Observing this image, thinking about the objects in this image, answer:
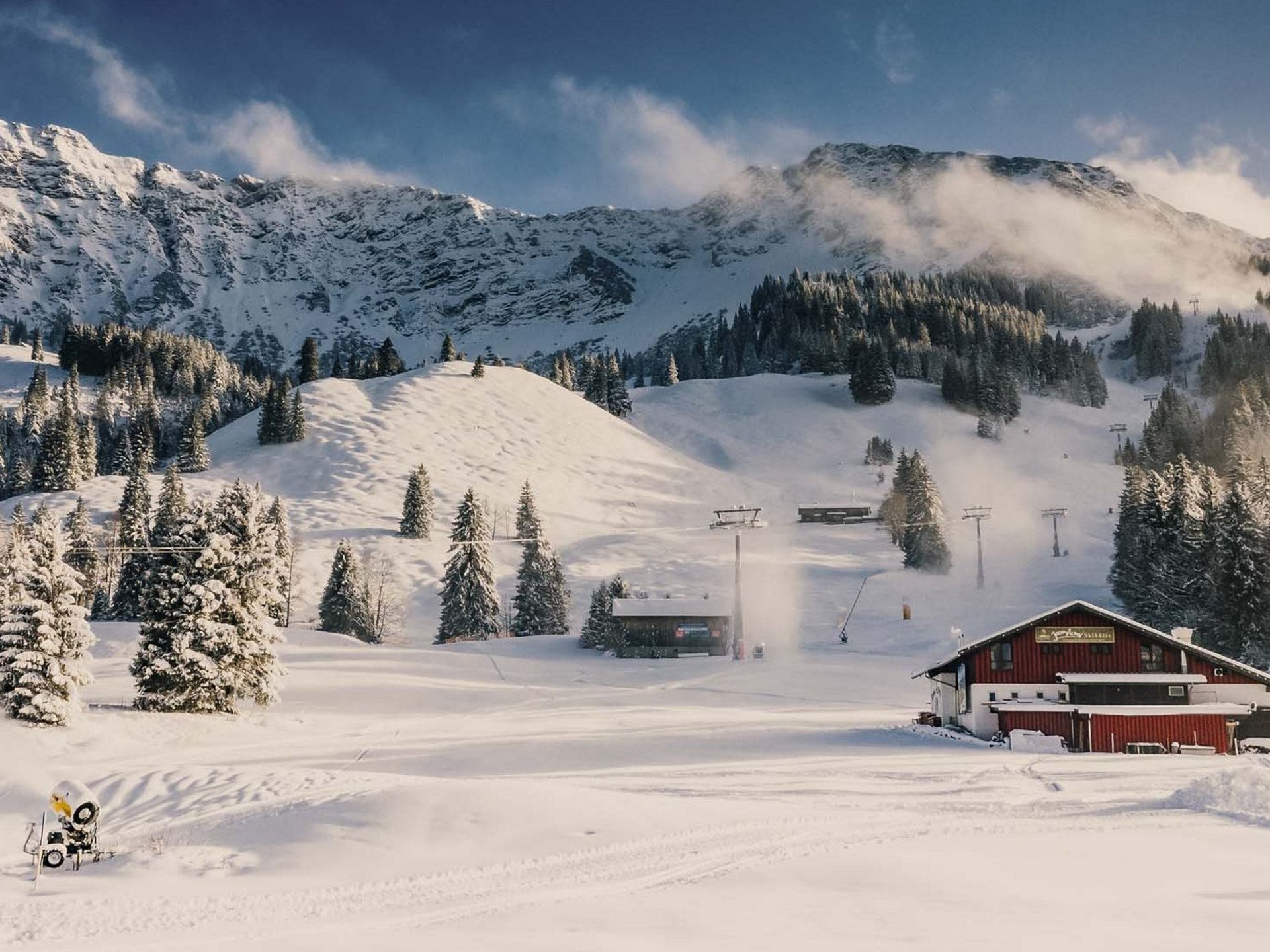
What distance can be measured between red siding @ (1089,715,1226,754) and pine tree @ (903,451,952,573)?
46342 millimetres

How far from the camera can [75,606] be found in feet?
108

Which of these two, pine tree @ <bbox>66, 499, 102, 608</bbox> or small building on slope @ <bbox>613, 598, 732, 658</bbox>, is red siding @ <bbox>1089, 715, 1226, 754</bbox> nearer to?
small building on slope @ <bbox>613, 598, 732, 658</bbox>

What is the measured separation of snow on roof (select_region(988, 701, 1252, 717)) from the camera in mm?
35434

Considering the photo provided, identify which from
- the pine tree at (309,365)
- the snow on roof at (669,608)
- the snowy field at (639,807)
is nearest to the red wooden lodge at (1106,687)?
the snowy field at (639,807)

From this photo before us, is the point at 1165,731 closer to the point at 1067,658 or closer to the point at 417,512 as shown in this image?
the point at 1067,658

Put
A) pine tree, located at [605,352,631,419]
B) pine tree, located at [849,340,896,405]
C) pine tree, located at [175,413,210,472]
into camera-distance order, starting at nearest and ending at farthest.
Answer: pine tree, located at [175,413,210,472] → pine tree, located at [605,352,631,419] → pine tree, located at [849,340,896,405]

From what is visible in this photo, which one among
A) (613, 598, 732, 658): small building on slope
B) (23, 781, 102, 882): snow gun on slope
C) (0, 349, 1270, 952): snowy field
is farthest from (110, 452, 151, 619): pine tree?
(23, 781, 102, 882): snow gun on slope

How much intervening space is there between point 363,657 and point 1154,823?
1949 inches

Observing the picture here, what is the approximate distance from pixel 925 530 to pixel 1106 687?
152ft

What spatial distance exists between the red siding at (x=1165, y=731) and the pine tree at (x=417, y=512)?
69.4 metres

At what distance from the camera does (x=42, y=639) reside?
3164cm

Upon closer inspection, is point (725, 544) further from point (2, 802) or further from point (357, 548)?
point (2, 802)

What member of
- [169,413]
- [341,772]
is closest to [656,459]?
[169,413]

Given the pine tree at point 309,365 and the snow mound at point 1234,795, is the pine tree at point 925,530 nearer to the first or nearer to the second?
the snow mound at point 1234,795
